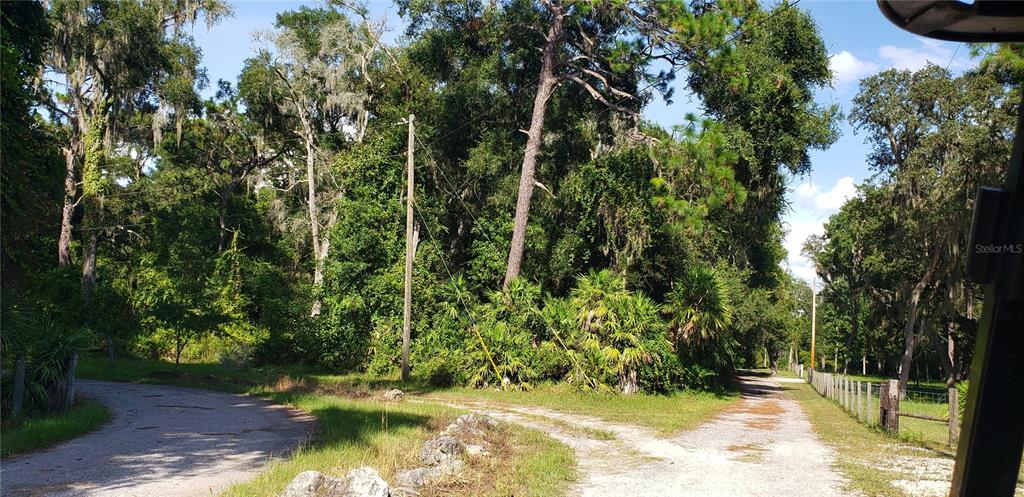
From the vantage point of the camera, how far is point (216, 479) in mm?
7859

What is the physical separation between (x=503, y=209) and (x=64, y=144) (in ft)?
61.0

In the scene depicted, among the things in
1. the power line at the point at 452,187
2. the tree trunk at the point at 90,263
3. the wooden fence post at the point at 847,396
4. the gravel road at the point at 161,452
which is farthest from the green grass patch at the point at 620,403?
the tree trunk at the point at 90,263

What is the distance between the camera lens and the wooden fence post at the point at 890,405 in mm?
14508

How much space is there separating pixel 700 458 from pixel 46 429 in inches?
383

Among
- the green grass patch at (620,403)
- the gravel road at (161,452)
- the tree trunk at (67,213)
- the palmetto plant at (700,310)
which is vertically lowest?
the green grass patch at (620,403)

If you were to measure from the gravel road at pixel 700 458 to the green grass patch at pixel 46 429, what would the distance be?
725cm

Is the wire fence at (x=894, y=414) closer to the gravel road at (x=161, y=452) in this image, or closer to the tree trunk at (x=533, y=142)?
the gravel road at (x=161, y=452)

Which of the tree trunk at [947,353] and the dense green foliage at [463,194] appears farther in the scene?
the tree trunk at [947,353]

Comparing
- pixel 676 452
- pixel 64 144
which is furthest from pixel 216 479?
pixel 64 144

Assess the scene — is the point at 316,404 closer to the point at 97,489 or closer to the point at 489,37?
the point at 97,489

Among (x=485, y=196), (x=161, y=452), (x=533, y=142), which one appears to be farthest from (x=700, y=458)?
(x=485, y=196)

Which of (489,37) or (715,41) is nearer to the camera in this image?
(715,41)

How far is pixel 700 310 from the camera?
2462cm

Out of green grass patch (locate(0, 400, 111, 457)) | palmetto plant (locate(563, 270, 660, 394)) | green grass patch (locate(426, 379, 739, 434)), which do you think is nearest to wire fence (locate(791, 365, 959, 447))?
green grass patch (locate(426, 379, 739, 434))
